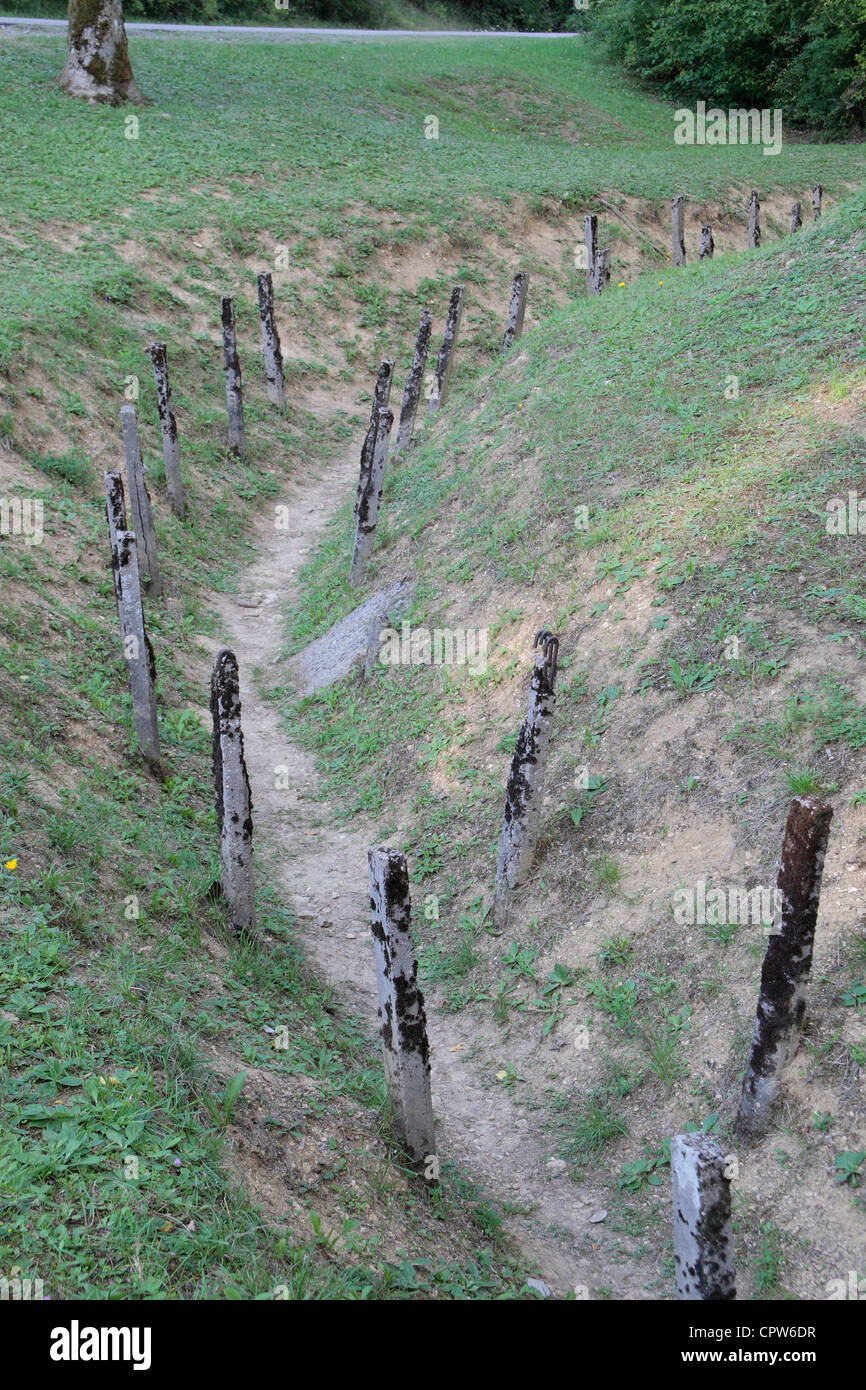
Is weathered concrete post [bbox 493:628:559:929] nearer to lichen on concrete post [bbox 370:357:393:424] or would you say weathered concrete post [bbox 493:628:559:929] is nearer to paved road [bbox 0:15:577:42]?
lichen on concrete post [bbox 370:357:393:424]

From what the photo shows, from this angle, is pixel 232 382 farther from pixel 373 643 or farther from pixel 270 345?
pixel 373 643

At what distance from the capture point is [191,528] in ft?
47.2

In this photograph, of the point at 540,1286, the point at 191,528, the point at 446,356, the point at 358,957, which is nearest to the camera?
the point at 540,1286

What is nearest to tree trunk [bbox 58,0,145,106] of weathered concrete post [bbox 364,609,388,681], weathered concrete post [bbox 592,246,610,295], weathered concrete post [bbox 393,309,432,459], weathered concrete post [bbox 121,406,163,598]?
weathered concrete post [bbox 592,246,610,295]

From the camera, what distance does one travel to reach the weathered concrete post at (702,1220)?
11.9 feet

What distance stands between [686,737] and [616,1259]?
3.27 m

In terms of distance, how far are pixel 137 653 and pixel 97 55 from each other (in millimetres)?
20795

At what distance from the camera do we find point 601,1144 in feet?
19.0

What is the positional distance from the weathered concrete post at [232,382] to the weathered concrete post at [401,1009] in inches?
484

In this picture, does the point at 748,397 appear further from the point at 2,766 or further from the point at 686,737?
the point at 2,766

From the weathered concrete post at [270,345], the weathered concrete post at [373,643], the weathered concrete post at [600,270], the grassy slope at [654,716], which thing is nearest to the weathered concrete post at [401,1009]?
the grassy slope at [654,716]

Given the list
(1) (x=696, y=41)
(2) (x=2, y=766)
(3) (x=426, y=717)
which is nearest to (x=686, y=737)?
(3) (x=426, y=717)

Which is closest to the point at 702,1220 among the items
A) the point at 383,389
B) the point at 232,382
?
the point at 383,389

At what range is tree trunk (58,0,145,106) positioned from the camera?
23.3 meters
